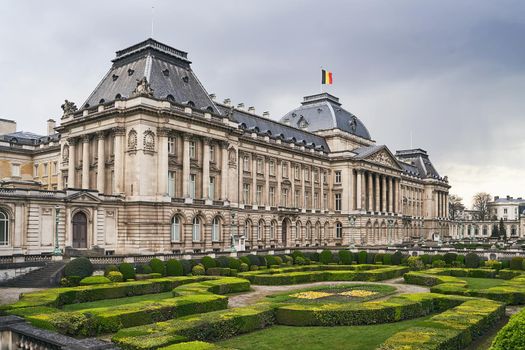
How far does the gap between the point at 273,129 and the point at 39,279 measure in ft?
159

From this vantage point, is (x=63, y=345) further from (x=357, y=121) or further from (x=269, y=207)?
(x=357, y=121)

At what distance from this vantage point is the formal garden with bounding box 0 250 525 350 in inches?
743

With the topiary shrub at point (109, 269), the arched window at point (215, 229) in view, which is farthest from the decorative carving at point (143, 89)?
the topiary shrub at point (109, 269)

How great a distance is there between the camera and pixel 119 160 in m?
55.0

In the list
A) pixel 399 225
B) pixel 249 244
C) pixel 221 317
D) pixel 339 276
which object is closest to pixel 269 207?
pixel 249 244

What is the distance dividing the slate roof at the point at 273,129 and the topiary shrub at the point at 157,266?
26.0 metres

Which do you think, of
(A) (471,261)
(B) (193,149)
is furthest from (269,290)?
(A) (471,261)

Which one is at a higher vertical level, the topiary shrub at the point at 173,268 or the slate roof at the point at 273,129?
the slate roof at the point at 273,129

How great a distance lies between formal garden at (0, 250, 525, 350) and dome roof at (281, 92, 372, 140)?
54.0 m

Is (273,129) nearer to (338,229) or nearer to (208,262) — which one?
(338,229)

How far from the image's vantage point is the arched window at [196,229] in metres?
58.2

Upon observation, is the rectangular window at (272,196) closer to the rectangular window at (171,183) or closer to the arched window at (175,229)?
the rectangular window at (171,183)

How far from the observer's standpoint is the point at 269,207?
246 feet

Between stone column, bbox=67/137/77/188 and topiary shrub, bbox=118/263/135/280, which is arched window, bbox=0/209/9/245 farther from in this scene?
stone column, bbox=67/137/77/188
